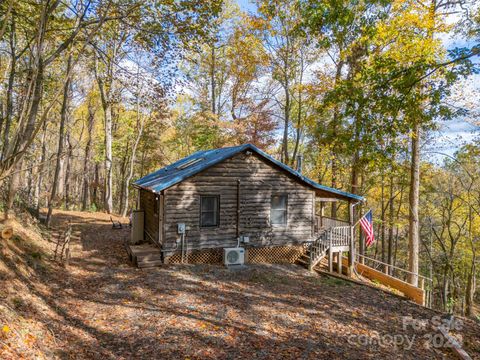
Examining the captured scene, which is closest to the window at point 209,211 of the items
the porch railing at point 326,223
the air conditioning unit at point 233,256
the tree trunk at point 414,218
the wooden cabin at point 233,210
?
the wooden cabin at point 233,210

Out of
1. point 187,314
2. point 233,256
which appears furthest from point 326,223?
point 187,314

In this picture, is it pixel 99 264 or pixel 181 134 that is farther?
pixel 181 134

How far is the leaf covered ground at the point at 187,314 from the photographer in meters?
5.93

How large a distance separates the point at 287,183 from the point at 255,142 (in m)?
12.1

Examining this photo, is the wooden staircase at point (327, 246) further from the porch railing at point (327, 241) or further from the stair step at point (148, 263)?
the stair step at point (148, 263)

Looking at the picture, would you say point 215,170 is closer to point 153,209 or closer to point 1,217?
point 153,209

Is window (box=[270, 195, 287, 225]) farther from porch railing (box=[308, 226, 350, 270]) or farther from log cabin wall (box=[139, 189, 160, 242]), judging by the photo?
log cabin wall (box=[139, 189, 160, 242])

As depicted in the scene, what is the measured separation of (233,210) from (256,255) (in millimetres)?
2327

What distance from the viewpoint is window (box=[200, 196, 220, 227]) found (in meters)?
12.6

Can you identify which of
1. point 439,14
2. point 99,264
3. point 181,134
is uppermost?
point 439,14

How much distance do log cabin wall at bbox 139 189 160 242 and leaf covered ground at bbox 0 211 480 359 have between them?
2.21 m

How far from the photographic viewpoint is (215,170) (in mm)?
12602

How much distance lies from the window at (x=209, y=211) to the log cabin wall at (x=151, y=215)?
77.6 inches

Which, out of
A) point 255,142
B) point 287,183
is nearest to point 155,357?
point 287,183
